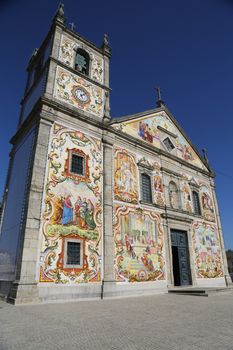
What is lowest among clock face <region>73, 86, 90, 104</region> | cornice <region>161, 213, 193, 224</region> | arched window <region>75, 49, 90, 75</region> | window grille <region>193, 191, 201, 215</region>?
cornice <region>161, 213, 193, 224</region>

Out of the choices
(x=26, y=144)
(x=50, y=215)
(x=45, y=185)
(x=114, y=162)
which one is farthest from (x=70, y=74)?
(x=50, y=215)

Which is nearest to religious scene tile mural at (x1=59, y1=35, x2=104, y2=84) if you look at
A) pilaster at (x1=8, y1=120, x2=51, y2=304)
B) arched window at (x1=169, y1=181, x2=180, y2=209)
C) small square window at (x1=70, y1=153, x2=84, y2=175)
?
pilaster at (x1=8, y1=120, x2=51, y2=304)

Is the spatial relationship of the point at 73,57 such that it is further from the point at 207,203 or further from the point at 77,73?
the point at 207,203

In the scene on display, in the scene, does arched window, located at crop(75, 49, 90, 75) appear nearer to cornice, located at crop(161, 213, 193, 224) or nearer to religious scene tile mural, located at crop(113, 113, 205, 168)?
religious scene tile mural, located at crop(113, 113, 205, 168)

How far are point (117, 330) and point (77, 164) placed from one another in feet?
27.9

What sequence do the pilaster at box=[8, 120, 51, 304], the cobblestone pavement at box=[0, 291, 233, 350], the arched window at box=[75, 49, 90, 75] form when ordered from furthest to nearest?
the arched window at box=[75, 49, 90, 75], the pilaster at box=[8, 120, 51, 304], the cobblestone pavement at box=[0, 291, 233, 350]

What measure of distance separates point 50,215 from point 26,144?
470 centimetres

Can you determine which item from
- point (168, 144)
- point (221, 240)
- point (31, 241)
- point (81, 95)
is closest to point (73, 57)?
point (81, 95)

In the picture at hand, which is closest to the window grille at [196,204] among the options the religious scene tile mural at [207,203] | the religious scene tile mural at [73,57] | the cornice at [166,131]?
the religious scene tile mural at [207,203]

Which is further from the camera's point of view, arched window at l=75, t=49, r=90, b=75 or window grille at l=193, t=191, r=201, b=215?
window grille at l=193, t=191, r=201, b=215

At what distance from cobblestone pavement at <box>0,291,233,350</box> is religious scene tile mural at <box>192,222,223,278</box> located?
986 cm

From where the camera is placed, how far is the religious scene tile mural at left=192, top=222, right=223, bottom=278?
636 inches

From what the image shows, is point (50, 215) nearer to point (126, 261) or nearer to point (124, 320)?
point (126, 261)

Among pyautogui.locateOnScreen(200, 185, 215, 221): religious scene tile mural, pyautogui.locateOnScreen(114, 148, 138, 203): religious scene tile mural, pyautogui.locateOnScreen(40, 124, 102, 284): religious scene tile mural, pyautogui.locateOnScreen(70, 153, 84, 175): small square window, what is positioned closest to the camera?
pyautogui.locateOnScreen(40, 124, 102, 284): religious scene tile mural
